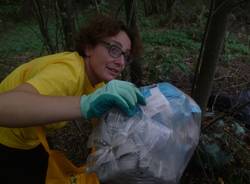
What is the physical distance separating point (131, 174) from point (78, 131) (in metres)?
2.17

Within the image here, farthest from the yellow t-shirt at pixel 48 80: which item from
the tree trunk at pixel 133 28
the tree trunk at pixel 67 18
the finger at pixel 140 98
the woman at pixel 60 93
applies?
the tree trunk at pixel 67 18

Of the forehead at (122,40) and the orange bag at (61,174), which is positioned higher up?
the forehead at (122,40)

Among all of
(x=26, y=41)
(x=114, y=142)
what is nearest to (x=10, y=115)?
(x=114, y=142)

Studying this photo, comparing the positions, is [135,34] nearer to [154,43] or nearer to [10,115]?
[10,115]

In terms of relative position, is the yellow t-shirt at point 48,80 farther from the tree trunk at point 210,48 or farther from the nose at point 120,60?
the tree trunk at point 210,48

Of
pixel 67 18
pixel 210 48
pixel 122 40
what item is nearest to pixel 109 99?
pixel 122 40

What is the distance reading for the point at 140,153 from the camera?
5.18 feet

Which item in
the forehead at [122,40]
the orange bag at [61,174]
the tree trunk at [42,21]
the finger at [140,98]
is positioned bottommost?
the orange bag at [61,174]

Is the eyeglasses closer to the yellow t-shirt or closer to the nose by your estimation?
the nose

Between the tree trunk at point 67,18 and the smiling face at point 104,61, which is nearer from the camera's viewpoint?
the smiling face at point 104,61

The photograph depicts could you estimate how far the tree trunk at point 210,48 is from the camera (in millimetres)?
2571

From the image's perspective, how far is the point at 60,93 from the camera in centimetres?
161

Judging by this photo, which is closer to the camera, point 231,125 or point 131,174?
point 131,174

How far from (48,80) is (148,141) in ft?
1.48
